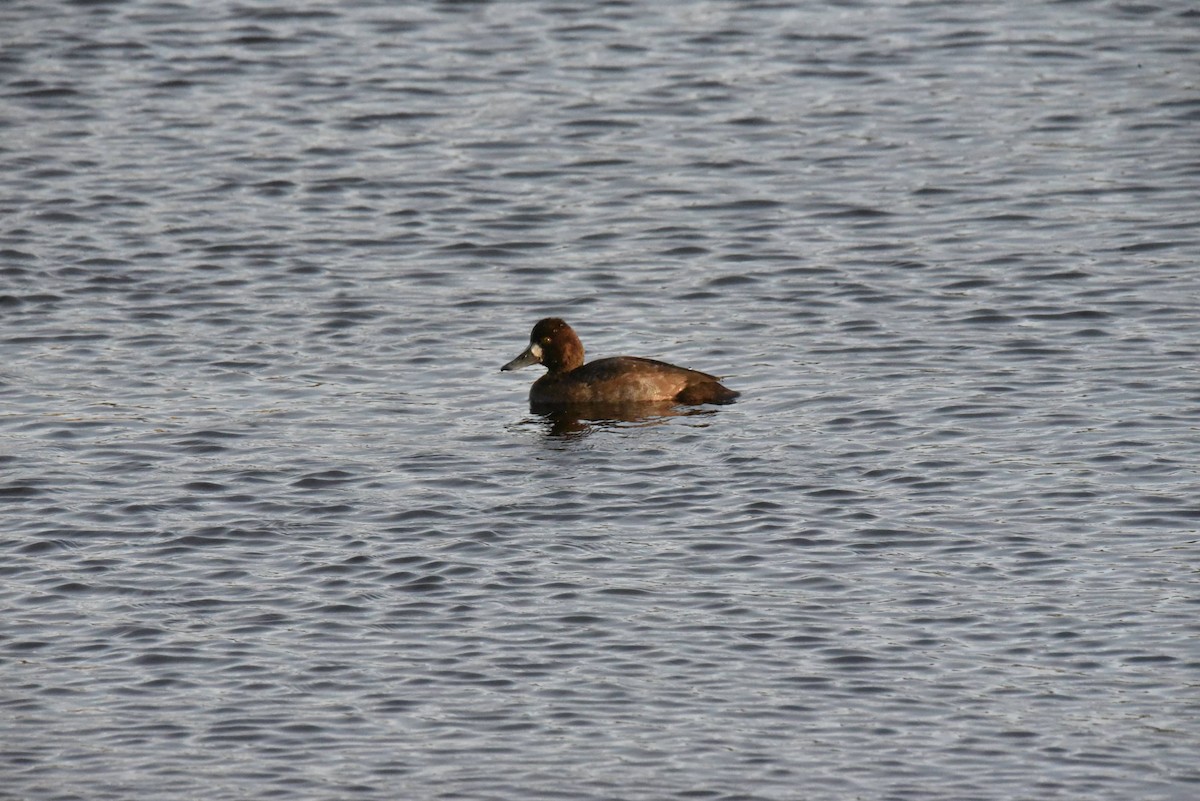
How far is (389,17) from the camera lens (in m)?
24.9

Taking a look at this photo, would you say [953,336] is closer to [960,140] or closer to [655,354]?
[655,354]

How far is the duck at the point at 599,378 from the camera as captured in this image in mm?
13977

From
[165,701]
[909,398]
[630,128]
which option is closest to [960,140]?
[630,128]

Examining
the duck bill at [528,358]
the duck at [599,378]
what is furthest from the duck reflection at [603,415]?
the duck bill at [528,358]

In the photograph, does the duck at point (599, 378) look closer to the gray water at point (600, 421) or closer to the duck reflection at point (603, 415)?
the duck reflection at point (603, 415)

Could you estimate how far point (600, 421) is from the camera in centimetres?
1422

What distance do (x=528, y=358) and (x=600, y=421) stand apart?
2.68 ft

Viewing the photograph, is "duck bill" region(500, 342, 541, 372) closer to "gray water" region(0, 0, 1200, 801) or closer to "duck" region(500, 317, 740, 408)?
"duck" region(500, 317, 740, 408)

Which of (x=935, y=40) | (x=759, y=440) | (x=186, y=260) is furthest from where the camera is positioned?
(x=935, y=40)

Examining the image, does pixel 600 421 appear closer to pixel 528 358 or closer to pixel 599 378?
pixel 599 378

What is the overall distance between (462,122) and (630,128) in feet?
6.03

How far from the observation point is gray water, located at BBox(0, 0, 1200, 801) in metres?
8.91

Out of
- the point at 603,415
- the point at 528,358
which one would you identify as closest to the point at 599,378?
the point at 603,415

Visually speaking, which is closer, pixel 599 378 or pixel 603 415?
pixel 599 378
